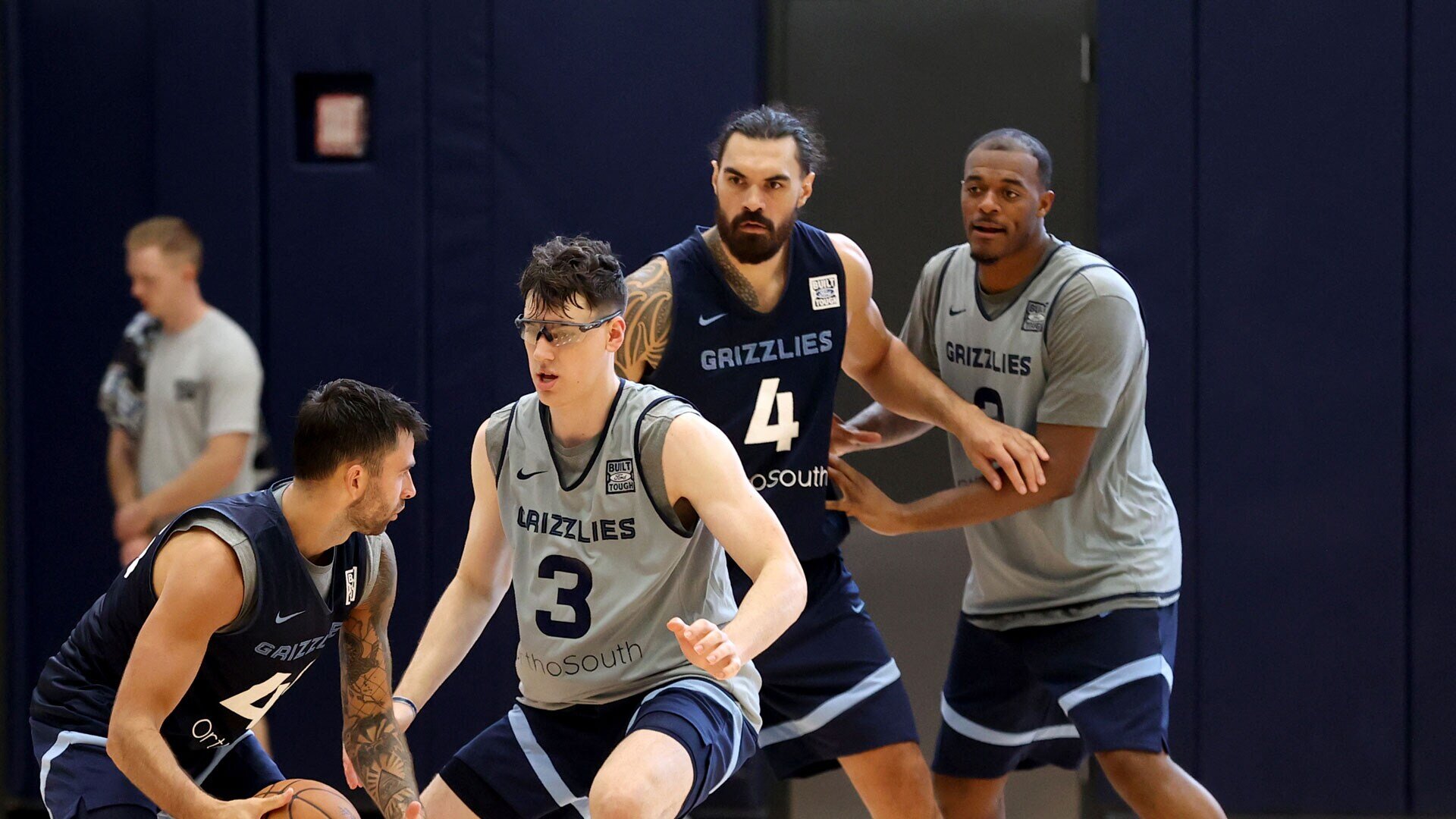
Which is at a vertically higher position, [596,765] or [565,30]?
[565,30]

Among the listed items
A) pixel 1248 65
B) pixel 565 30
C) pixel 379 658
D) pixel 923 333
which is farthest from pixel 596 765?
pixel 1248 65

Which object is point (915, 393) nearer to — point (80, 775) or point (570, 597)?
point (570, 597)

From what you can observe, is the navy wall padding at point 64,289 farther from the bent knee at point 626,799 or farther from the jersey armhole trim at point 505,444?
the bent knee at point 626,799

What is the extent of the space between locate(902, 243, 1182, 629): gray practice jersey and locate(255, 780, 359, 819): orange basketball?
5.57 ft

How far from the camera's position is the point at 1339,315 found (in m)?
5.15

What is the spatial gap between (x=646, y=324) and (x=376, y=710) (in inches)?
43.3

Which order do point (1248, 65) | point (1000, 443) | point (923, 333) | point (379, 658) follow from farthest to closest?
point (1248, 65)
point (923, 333)
point (1000, 443)
point (379, 658)

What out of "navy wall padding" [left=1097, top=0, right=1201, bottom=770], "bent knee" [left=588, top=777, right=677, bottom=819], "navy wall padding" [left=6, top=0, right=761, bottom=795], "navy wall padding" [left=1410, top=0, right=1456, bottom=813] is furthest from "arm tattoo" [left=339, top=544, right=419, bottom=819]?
"navy wall padding" [left=1410, top=0, right=1456, bottom=813]

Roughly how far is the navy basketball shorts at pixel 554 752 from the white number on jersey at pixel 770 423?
0.81 meters

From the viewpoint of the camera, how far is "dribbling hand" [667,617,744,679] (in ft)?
8.71

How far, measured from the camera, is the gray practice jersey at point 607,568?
10.1 ft

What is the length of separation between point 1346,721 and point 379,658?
349cm

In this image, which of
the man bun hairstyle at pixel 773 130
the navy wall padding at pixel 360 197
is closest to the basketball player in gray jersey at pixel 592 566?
the man bun hairstyle at pixel 773 130

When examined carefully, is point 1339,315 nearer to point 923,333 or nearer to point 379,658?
point 923,333
